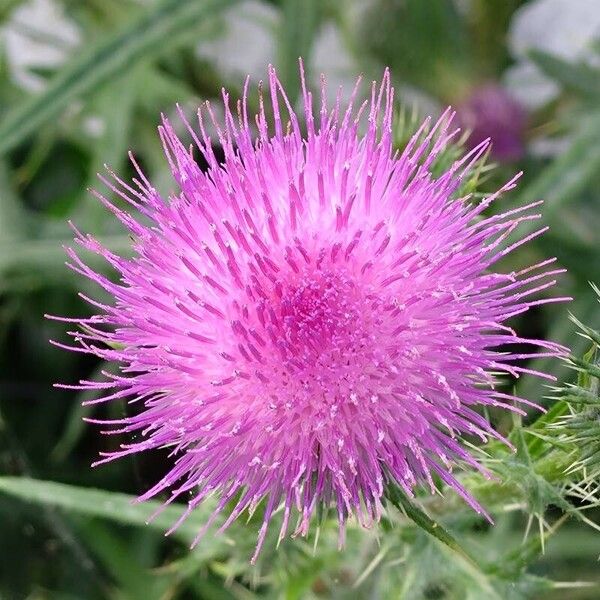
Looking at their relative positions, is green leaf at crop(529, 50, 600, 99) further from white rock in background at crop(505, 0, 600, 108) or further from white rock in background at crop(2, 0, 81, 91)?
Answer: white rock in background at crop(2, 0, 81, 91)

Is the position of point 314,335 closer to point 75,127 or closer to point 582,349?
point 582,349

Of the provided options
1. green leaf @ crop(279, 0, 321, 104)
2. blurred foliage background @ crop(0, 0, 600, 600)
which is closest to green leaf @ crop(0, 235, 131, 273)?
blurred foliage background @ crop(0, 0, 600, 600)

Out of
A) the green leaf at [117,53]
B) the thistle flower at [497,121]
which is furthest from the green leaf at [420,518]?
the thistle flower at [497,121]

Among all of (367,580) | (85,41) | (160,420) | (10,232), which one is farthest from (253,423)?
(85,41)

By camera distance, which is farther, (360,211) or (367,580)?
(367,580)

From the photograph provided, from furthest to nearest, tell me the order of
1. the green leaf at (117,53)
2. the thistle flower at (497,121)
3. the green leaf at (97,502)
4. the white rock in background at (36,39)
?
the white rock in background at (36,39) < the thistle flower at (497,121) < the green leaf at (117,53) < the green leaf at (97,502)

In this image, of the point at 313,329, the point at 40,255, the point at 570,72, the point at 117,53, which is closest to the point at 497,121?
the point at 570,72

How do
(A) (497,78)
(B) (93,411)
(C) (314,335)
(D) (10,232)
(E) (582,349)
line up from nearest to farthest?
(C) (314,335), (E) (582,349), (D) (10,232), (B) (93,411), (A) (497,78)

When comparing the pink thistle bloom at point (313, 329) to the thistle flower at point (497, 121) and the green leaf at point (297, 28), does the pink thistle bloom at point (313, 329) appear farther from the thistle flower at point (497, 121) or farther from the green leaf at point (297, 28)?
the thistle flower at point (497, 121)
